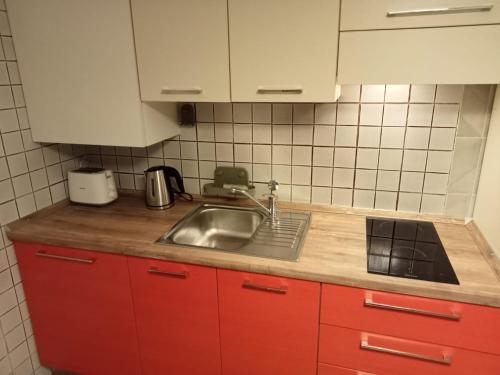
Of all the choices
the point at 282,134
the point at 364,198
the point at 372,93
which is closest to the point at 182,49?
the point at 282,134

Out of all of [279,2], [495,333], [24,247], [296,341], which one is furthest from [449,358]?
[24,247]

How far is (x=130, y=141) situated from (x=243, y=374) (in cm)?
109

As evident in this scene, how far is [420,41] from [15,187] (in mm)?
1732

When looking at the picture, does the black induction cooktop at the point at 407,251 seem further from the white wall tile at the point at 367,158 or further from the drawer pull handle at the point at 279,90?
the drawer pull handle at the point at 279,90

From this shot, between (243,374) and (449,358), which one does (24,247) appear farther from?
(449,358)

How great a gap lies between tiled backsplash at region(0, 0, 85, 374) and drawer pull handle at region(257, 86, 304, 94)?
110 cm

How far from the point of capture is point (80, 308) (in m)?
1.68

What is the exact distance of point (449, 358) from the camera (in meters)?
1.24

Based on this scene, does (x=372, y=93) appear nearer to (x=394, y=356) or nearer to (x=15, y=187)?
(x=394, y=356)

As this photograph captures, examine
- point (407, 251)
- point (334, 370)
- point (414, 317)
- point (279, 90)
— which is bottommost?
point (334, 370)

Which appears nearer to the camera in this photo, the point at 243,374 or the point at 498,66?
the point at 498,66

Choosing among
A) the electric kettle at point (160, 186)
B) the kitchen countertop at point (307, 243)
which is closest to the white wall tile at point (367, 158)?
the kitchen countertop at point (307, 243)

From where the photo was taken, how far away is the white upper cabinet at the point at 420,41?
1.15 meters

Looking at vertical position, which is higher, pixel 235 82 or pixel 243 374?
pixel 235 82
